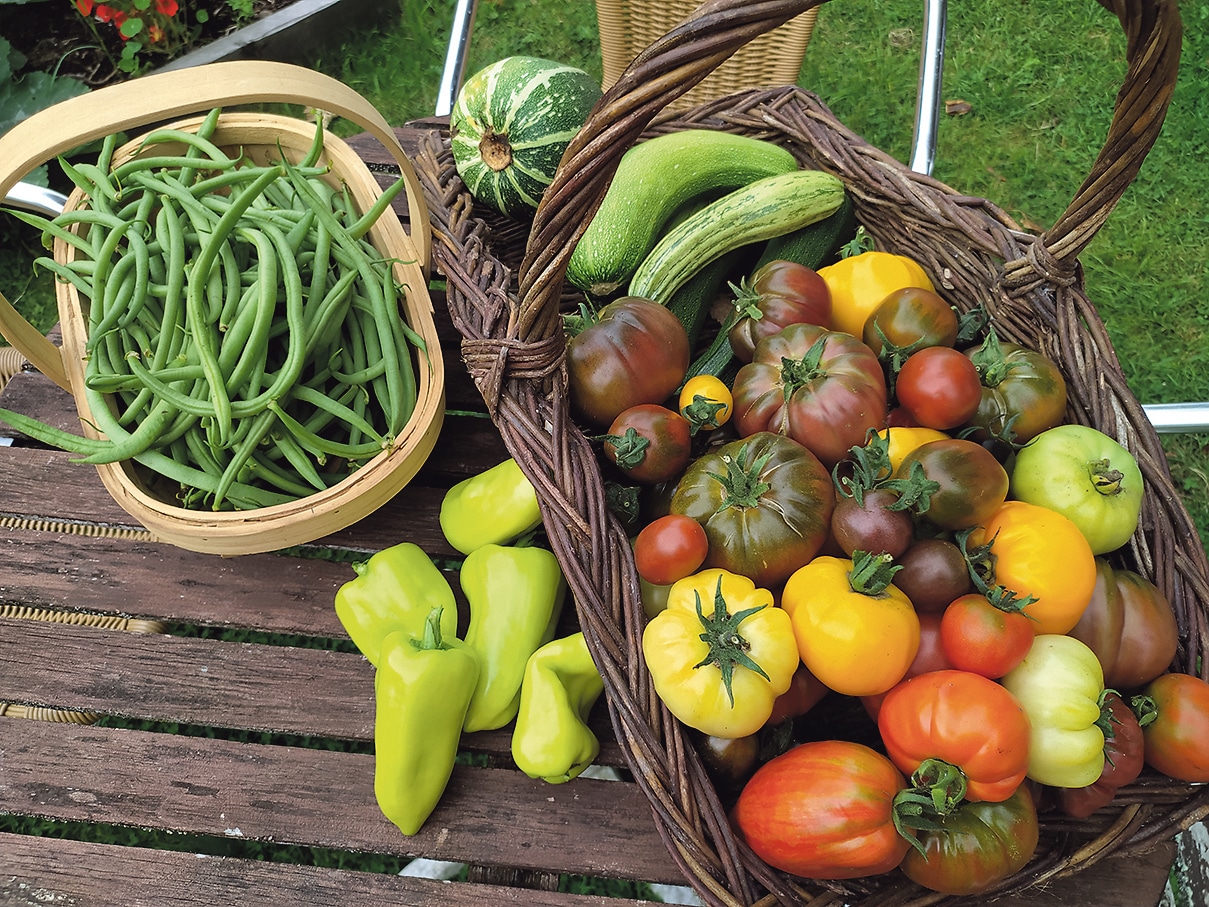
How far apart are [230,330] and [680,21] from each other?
1.50m

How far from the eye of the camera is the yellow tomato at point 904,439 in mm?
1040

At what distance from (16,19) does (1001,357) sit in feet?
10.8


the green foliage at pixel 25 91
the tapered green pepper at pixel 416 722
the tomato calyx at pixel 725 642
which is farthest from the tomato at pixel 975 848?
the green foliage at pixel 25 91

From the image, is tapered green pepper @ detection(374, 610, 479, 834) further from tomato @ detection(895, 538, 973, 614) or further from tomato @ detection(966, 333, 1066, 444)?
tomato @ detection(966, 333, 1066, 444)

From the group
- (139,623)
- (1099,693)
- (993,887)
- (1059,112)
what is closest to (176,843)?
(139,623)

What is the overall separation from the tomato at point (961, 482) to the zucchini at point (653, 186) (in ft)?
2.24

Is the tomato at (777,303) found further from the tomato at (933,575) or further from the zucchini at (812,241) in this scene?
the tomato at (933,575)

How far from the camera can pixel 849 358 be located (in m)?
1.07

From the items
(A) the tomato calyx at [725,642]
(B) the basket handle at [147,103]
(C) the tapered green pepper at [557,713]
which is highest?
(B) the basket handle at [147,103]

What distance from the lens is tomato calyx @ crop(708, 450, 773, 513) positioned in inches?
37.9

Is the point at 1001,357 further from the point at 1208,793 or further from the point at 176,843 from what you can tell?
the point at 176,843

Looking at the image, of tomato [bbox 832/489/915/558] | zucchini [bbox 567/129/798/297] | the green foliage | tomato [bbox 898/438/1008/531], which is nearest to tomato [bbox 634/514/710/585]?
tomato [bbox 832/489/915/558]

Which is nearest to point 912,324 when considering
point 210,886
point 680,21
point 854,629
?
point 854,629

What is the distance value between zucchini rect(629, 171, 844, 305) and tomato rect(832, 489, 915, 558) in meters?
0.58
